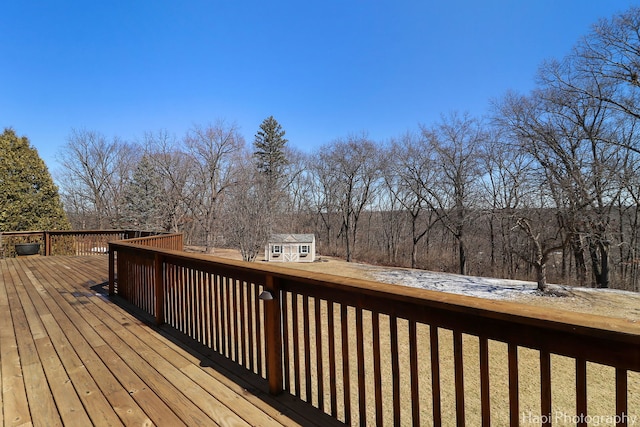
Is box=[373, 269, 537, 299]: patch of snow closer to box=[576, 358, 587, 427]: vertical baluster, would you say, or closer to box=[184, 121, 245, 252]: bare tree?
box=[576, 358, 587, 427]: vertical baluster

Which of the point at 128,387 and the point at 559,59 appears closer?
the point at 128,387

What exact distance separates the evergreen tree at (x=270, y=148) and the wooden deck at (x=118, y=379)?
2422cm

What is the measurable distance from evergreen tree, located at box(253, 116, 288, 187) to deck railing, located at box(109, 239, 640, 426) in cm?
2340

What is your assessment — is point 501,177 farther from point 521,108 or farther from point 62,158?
point 62,158

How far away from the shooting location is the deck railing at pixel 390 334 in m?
0.95

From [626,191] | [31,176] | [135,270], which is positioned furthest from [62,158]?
[626,191]

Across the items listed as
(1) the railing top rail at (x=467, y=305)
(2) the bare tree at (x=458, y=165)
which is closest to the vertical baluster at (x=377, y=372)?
(1) the railing top rail at (x=467, y=305)

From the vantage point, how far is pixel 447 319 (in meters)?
1.25

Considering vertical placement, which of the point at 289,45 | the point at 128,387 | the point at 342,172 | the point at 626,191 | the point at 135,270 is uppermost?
the point at 289,45

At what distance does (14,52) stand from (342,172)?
1991 centimetres

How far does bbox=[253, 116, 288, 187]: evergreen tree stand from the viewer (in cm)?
2719

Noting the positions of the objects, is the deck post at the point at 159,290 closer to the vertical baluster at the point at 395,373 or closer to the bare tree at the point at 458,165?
the vertical baluster at the point at 395,373

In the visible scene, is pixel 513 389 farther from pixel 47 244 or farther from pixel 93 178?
pixel 93 178

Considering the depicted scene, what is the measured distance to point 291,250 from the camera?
2083 cm
